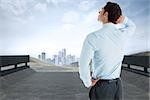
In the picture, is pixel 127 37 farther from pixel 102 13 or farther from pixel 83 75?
pixel 83 75

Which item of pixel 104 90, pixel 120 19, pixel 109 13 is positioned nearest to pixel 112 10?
pixel 109 13

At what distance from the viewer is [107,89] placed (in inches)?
145

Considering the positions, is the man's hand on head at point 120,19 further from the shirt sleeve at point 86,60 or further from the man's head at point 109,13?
the shirt sleeve at point 86,60

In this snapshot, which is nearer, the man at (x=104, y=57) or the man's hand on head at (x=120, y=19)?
the man at (x=104, y=57)

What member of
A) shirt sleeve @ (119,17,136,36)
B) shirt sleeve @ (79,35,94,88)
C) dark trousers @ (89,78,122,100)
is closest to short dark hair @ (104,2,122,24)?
shirt sleeve @ (119,17,136,36)

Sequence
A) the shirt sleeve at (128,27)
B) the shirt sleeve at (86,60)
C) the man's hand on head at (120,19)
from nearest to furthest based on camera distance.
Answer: the shirt sleeve at (86,60), the man's hand on head at (120,19), the shirt sleeve at (128,27)

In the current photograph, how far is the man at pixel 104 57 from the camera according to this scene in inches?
141

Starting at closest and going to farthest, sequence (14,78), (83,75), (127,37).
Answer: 1. (83,75)
2. (127,37)
3. (14,78)

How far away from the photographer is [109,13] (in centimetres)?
376

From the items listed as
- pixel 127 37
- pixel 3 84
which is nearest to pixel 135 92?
pixel 3 84

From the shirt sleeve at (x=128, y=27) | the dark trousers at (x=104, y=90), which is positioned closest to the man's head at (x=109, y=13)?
the shirt sleeve at (x=128, y=27)

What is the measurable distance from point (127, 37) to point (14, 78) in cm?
1181

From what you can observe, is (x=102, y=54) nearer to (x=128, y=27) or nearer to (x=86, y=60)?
(x=86, y=60)

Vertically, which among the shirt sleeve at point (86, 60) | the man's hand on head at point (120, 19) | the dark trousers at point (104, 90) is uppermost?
the man's hand on head at point (120, 19)
